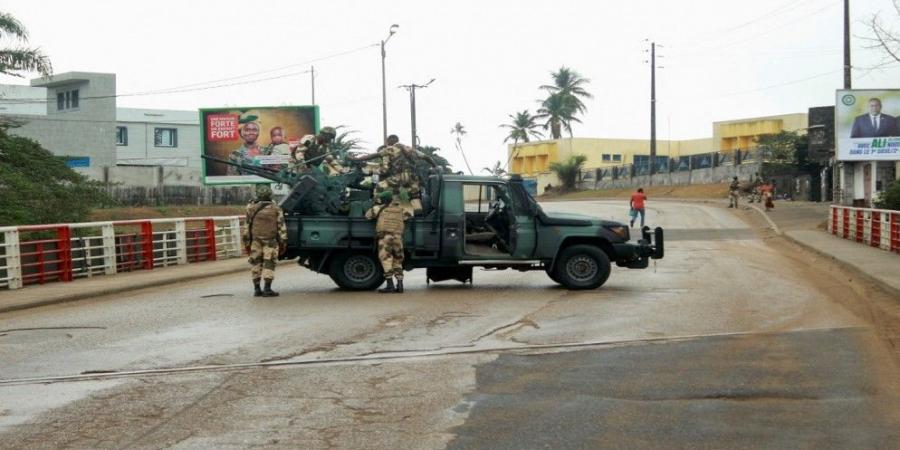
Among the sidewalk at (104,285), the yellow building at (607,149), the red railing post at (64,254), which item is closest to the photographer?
the sidewalk at (104,285)

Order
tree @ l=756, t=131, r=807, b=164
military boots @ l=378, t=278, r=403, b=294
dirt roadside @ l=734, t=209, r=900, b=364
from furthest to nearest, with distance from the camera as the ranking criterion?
tree @ l=756, t=131, r=807, b=164, military boots @ l=378, t=278, r=403, b=294, dirt roadside @ l=734, t=209, r=900, b=364

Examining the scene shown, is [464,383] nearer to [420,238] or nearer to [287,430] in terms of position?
[287,430]

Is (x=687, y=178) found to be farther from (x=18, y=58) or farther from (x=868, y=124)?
(x=18, y=58)

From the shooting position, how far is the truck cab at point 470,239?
16.5m

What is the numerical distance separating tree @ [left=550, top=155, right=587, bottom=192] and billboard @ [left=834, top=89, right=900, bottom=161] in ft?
157

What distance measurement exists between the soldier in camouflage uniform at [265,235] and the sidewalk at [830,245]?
915cm

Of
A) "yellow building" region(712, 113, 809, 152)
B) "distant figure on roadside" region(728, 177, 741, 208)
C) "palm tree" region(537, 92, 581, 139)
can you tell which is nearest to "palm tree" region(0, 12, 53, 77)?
"distant figure on roadside" region(728, 177, 741, 208)

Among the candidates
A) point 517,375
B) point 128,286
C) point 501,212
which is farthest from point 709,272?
point 517,375

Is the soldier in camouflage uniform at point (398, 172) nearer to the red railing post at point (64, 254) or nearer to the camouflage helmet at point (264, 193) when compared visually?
the camouflage helmet at point (264, 193)

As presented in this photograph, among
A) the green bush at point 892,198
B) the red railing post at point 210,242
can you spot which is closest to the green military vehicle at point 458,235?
the red railing post at point 210,242

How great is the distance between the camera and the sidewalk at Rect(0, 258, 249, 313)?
52.1ft

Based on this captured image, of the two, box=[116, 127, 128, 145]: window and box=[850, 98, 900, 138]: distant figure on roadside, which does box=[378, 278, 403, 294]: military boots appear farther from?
box=[116, 127, 128, 145]: window

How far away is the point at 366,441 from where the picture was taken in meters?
6.38

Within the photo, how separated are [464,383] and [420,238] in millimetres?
8342
